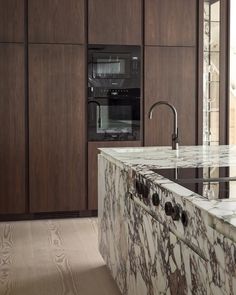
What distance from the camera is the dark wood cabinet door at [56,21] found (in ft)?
15.5

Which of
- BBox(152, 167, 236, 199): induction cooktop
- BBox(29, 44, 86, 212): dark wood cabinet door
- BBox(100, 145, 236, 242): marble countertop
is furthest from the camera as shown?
BBox(29, 44, 86, 212): dark wood cabinet door

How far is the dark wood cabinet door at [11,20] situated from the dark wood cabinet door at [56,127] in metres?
0.20

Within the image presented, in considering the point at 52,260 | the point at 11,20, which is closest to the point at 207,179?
the point at 52,260

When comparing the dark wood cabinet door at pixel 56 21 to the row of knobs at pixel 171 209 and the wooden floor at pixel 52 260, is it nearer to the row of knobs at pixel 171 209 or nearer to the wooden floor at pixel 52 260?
the wooden floor at pixel 52 260

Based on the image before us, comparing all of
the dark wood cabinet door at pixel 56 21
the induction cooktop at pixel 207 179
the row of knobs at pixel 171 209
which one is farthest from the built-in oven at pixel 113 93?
the row of knobs at pixel 171 209

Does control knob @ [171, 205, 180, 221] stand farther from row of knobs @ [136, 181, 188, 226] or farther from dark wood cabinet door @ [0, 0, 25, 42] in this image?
dark wood cabinet door @ [0, 0, 25, 42]

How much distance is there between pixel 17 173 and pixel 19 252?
1.12 metres

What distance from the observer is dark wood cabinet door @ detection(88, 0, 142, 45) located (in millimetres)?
4848

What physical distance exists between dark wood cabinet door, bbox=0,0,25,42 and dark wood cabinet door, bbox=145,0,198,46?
123cm

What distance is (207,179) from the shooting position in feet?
6.74

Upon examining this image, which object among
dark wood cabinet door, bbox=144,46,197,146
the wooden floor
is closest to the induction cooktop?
the wooden floor

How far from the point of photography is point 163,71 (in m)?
5.06

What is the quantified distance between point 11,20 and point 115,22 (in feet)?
3.27

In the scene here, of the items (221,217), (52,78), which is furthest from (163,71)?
(221,217)
